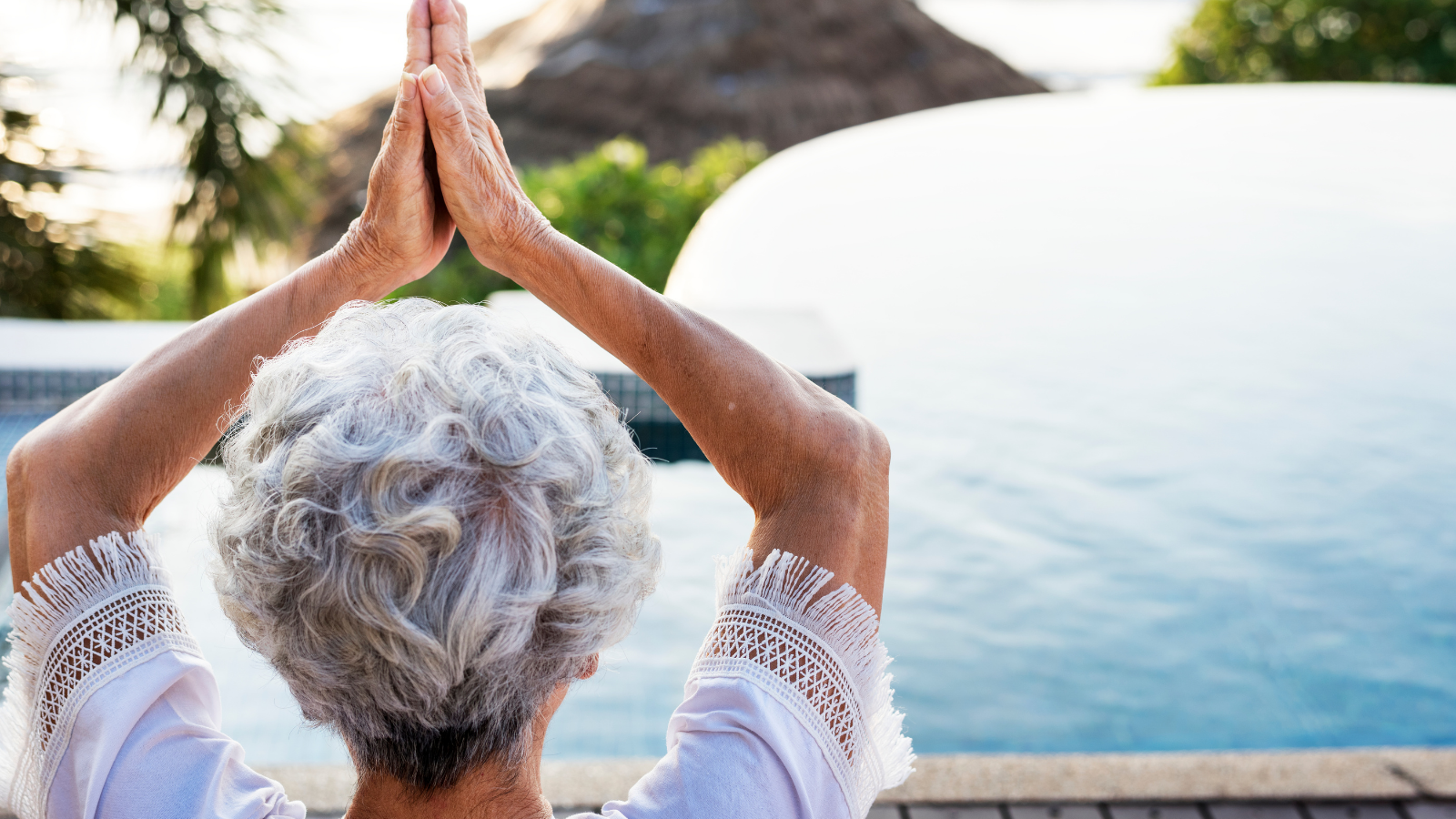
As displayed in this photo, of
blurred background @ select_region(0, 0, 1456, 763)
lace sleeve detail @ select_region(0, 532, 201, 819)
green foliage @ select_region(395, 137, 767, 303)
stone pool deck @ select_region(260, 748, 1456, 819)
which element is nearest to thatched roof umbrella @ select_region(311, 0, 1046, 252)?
green foliage @ select_region(395, 137, 767, 303)

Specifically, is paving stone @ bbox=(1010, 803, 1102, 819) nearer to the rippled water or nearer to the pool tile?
the pool tile

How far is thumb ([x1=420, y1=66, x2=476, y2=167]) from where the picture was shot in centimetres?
112

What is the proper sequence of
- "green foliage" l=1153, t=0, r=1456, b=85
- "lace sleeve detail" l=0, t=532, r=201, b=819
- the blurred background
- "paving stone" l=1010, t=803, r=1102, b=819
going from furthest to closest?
"green foliage" l=1153, t=0, r=1456, b=85, the blurred background, "paving stone" l=1010, t=803, r=1102, b=819, "lace sleeve detail" l=0, t=532, r=201, b=819

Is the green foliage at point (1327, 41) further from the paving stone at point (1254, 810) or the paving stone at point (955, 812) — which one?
the paving stone at point (955, 812)

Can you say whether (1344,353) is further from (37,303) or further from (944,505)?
(37,303)

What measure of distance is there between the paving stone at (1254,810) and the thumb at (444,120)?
194cm

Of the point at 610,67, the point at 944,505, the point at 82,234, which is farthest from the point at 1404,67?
the point at 82,234

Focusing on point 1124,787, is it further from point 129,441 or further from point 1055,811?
point 129,441

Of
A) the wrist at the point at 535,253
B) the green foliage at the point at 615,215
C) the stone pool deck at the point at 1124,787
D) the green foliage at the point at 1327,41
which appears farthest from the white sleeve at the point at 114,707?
the green foliage at the point at 1327,41

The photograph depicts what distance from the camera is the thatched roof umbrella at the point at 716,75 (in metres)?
11.0

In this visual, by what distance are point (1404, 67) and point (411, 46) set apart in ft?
42.5

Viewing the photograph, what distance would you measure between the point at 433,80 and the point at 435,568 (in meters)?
0.60

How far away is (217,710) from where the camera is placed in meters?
0.93

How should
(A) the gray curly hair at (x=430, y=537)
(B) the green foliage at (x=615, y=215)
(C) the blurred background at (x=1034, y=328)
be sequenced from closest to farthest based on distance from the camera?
(A) the gray curly hair at (x=430, y=537) → (C) the blurred background at (x=1034, y=328) → (B) the green foliage at (x=615, y=215)
